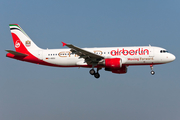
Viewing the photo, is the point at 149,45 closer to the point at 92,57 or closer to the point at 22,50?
the point at 92,57

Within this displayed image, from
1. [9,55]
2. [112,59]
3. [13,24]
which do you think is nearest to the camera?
[112,59]

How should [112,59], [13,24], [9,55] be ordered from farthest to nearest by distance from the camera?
[13,24] → [9,55] → [112,59]

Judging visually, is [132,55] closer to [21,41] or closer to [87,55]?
[87,55]

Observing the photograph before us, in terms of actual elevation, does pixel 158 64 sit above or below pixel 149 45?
below

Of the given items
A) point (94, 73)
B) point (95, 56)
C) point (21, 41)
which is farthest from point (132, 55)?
point (21, 41)

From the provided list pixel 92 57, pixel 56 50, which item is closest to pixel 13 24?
pixel 56 50

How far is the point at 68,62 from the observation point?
138ft

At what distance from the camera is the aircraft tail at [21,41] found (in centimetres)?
4465

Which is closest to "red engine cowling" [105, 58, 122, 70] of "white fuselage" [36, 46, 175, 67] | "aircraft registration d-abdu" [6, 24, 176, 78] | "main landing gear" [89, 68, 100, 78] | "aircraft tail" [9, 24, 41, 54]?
"aircraft registration d-abdu" [6, 24, 176, 78]

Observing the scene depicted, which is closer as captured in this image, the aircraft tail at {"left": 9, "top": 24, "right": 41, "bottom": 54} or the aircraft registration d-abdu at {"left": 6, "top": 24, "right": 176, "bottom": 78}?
the aircraft registration d-abdu at {"left": 6, "top": 24, "right": 176, "bottom": 78}

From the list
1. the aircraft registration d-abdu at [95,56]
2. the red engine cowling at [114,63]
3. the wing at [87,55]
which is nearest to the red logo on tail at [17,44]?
the aircraft registration d-abdu at [95,56]

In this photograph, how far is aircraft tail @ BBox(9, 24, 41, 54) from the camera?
44.7m

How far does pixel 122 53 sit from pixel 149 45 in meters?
4.38

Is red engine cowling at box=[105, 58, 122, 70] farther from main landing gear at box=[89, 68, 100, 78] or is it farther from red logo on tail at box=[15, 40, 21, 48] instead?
red logo on tail at box=[15, 40, 21, 48]
